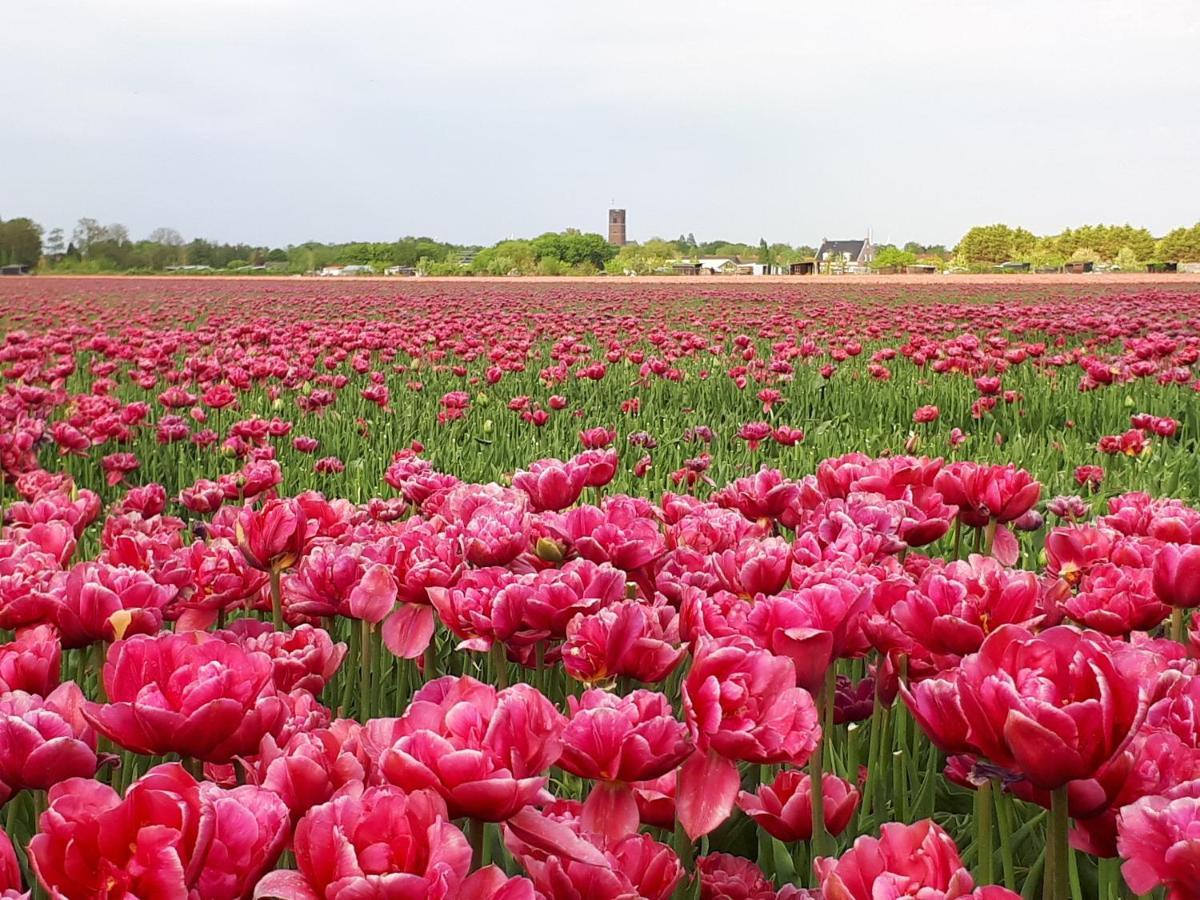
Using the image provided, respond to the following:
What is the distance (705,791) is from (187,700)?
21.4 inches

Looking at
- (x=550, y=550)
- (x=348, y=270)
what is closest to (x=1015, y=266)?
(x=348, y=270)

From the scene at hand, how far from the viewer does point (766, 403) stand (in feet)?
21.3

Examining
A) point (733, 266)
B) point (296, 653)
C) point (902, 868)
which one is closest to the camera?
point (902, 868)

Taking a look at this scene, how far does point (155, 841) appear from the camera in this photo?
74cm

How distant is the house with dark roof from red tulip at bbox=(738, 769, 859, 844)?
10979cm

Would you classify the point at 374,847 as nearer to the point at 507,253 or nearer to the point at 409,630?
the point at 409,630

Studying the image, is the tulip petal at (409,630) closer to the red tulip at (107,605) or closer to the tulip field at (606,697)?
the tulip field at (606,697)

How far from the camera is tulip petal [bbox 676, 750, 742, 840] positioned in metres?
1.06

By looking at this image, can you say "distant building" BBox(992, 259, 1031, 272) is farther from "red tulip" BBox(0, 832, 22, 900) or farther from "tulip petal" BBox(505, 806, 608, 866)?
"red tulip" BBox(0, 832, 22, 900)

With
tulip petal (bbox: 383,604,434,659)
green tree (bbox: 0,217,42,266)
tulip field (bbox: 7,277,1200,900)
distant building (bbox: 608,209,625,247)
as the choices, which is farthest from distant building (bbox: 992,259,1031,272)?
tulip petal (bbox: 383,604,434,659)

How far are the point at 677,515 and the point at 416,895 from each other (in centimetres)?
158

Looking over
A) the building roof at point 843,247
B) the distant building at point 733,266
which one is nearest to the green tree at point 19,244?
the distant building at point 733,266

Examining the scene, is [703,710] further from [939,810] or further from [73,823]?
[939,810]

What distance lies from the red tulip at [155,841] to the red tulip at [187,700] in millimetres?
215
